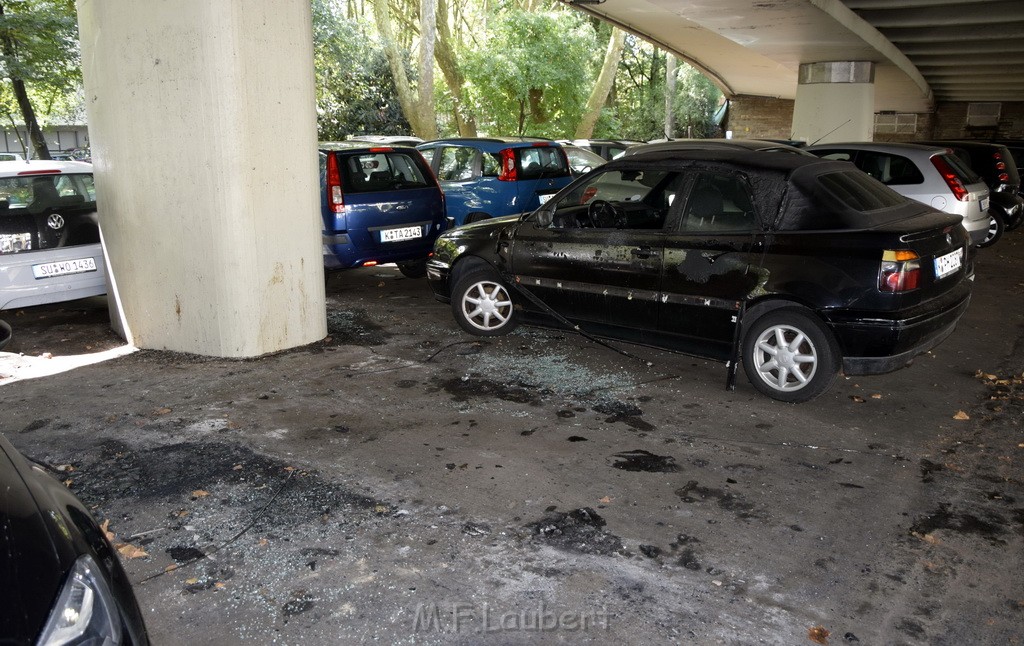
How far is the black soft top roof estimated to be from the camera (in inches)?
227

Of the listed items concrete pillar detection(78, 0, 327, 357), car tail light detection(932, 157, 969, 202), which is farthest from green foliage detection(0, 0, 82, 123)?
car tail light detection(932, 157, 969, 202)

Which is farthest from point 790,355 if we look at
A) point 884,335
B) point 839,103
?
point 839,103

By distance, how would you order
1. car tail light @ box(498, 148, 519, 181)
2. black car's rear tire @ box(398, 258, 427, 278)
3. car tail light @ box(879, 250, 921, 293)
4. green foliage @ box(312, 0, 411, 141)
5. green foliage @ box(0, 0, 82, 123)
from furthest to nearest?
green foliage @ box(312, 0, 411, 141) → green foliage @ box(0, 0, 82, 123) → car tail light @ box(498, 148, 519, 181) → black car's rear tire @ box(398, 258, 427, 278) → car tail light @ box(879, 250, 921, 293)

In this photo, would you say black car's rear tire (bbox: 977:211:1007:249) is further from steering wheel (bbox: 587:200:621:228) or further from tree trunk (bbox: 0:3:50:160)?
tree trunk (bbox: 0:3:50:160)

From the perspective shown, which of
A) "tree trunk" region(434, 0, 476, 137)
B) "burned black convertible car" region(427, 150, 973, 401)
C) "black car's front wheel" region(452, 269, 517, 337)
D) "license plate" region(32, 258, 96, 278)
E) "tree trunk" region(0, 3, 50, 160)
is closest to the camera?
"burned black convertible car" region(427, 150, 973, 401)

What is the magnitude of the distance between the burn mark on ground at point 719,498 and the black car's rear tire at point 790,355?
1562mm

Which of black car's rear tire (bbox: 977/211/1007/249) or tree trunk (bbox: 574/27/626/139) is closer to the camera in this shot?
black car's rear tire (bbox: 977/211/1007/249)

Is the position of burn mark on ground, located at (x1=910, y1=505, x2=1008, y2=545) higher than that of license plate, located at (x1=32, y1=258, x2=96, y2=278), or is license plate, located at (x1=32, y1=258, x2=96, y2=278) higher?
license plate, located at (x1=32, y1=258, x2=96, y2=278)

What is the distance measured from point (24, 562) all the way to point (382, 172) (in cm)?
761

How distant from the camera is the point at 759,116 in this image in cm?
3155

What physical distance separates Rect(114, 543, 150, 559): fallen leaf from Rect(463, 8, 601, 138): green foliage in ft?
66.5

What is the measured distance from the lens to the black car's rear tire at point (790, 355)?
5727 mm

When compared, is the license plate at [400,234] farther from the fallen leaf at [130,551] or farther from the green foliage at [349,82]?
the green foliage at [349,82]

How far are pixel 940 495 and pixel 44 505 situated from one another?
424 centimetres
